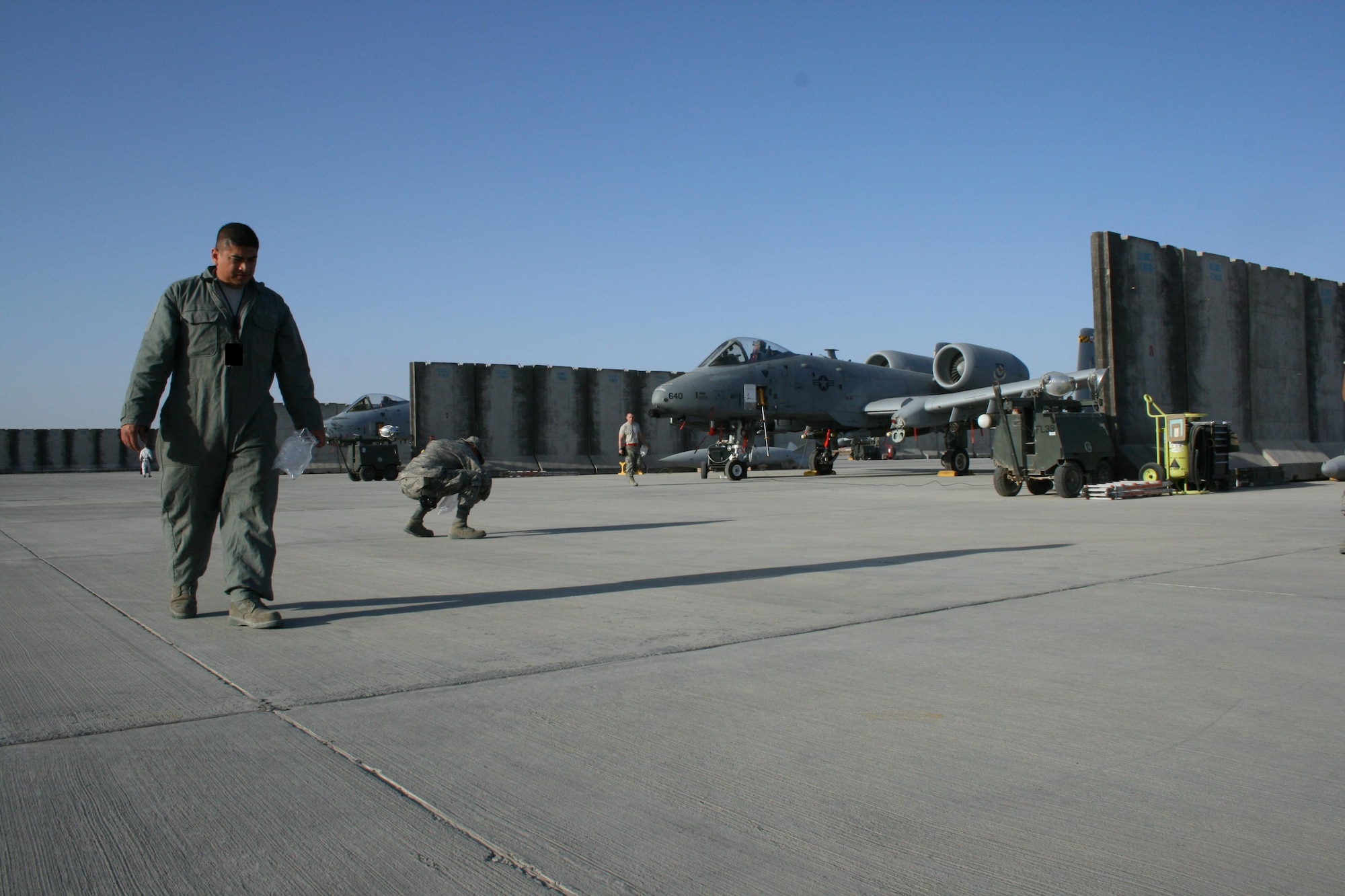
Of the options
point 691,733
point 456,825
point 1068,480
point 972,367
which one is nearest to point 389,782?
point 456,825

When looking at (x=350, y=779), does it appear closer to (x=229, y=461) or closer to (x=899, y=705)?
(x=899, y=705)

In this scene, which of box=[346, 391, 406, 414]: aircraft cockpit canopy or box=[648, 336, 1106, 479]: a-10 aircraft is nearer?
box=[648, 336, 1106, 479]: a-10 aircraft

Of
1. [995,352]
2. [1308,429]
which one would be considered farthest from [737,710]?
[995,352]

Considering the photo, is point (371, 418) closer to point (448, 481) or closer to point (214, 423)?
point (448, 481)

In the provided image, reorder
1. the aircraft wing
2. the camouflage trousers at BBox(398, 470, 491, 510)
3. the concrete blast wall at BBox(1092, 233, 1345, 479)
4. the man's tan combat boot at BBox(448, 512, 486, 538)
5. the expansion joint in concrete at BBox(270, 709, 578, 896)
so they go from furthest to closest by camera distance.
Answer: the concrete blast wall at BBox(1092, 233, 1345, 479)
the aircraft wing
the man's tan combat boot at BBox(448, 512, 486, 538)
the camouflage trousers at BBox(398, 470, 491, 510)
the expansion joint in concrete at BBox(270, 709, 578, 896)

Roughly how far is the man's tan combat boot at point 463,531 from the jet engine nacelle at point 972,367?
17.2 m

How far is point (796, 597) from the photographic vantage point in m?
4.83

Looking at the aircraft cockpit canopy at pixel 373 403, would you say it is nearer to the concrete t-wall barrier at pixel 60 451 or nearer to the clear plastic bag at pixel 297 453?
the concrete t-wall barrier at pixel 60 451

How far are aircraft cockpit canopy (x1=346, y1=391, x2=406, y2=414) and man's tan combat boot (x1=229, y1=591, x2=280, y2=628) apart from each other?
29.8 metres

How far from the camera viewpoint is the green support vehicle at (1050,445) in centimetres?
1282

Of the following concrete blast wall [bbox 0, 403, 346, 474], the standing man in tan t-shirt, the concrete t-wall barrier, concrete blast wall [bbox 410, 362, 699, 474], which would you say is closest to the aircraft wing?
the standing man in tan t-shirt

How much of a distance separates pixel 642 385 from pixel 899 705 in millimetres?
36244

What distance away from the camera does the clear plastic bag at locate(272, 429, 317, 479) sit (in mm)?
4598

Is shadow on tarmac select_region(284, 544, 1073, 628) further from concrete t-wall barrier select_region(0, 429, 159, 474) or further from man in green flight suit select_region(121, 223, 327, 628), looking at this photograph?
concrete t-wall barrier select_region(0, 429, 159, 474)
